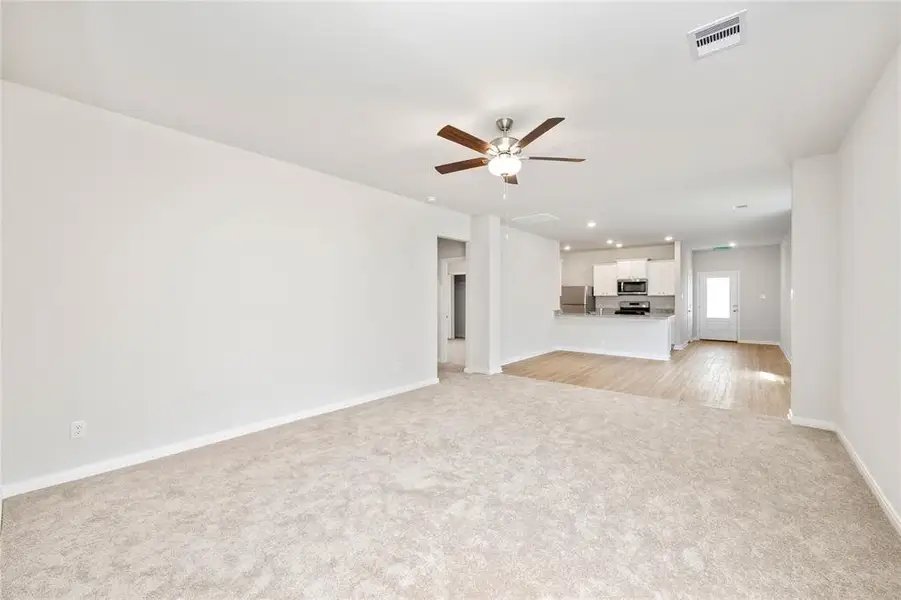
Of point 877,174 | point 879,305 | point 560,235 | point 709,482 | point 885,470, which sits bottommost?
point 709,482

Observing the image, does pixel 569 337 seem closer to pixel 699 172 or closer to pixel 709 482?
pixel 699 172

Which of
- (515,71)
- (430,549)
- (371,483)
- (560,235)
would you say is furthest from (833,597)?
(560,235)

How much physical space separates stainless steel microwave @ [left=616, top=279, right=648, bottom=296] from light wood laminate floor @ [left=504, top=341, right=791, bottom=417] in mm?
1820

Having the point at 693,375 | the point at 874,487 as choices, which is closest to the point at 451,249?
the point at 693,375

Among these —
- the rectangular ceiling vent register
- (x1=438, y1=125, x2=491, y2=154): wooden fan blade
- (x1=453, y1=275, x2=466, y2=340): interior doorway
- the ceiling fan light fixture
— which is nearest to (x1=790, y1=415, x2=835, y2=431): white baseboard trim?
the ceiling fan light fixture

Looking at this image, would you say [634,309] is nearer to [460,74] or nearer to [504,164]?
[504,164]

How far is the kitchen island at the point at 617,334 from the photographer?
25.6 ft

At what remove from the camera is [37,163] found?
8.40 feet

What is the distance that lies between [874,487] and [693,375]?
3901mm

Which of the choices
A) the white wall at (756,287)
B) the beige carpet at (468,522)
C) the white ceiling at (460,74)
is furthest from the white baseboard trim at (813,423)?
the white wall at (756,287)

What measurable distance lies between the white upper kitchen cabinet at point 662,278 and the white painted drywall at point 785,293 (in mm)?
2118

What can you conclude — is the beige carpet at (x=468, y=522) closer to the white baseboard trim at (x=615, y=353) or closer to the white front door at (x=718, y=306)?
the white baseboard trim at (x=615, y=353)

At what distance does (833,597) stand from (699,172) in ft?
12.4

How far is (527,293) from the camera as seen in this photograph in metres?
8.00
